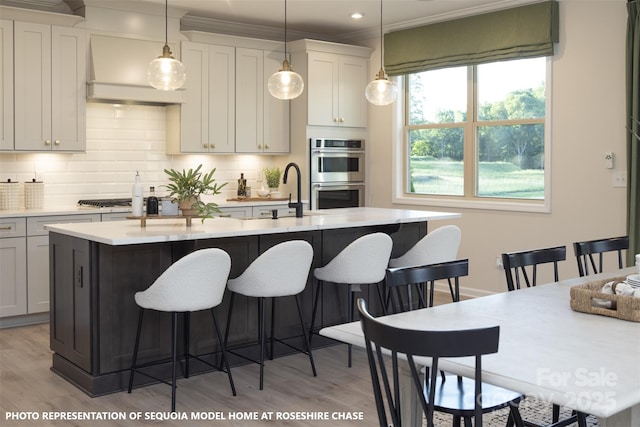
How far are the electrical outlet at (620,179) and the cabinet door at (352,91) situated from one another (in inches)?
115

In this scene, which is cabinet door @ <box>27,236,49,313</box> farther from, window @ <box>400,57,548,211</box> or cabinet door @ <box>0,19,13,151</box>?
window @ <box>400,57,548,211</box>

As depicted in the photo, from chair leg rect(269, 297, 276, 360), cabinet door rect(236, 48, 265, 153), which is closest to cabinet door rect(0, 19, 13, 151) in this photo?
cabinet door rect(236, 48, 265, 153)

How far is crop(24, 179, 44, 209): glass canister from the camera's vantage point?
601 cm

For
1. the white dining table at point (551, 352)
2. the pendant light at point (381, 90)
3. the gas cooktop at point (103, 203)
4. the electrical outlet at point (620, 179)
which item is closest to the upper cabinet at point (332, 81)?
the pendant light at point (381, 90)

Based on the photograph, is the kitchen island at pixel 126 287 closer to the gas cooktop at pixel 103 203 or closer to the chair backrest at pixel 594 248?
the chair backrest at pixel 594 248

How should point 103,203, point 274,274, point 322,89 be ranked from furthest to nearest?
point 322,89 → point 103,203 → point 274,274

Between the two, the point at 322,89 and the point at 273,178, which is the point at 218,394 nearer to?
the point at 273,178

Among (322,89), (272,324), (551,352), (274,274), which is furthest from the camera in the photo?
(322,89)

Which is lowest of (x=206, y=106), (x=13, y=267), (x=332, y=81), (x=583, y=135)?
(x=13, y=267)

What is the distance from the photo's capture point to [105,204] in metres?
6.18

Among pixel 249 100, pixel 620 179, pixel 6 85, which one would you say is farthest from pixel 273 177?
pixel 620 179

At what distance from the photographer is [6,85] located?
574 cm

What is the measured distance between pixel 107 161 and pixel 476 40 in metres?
3.65

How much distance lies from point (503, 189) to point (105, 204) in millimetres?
3661
